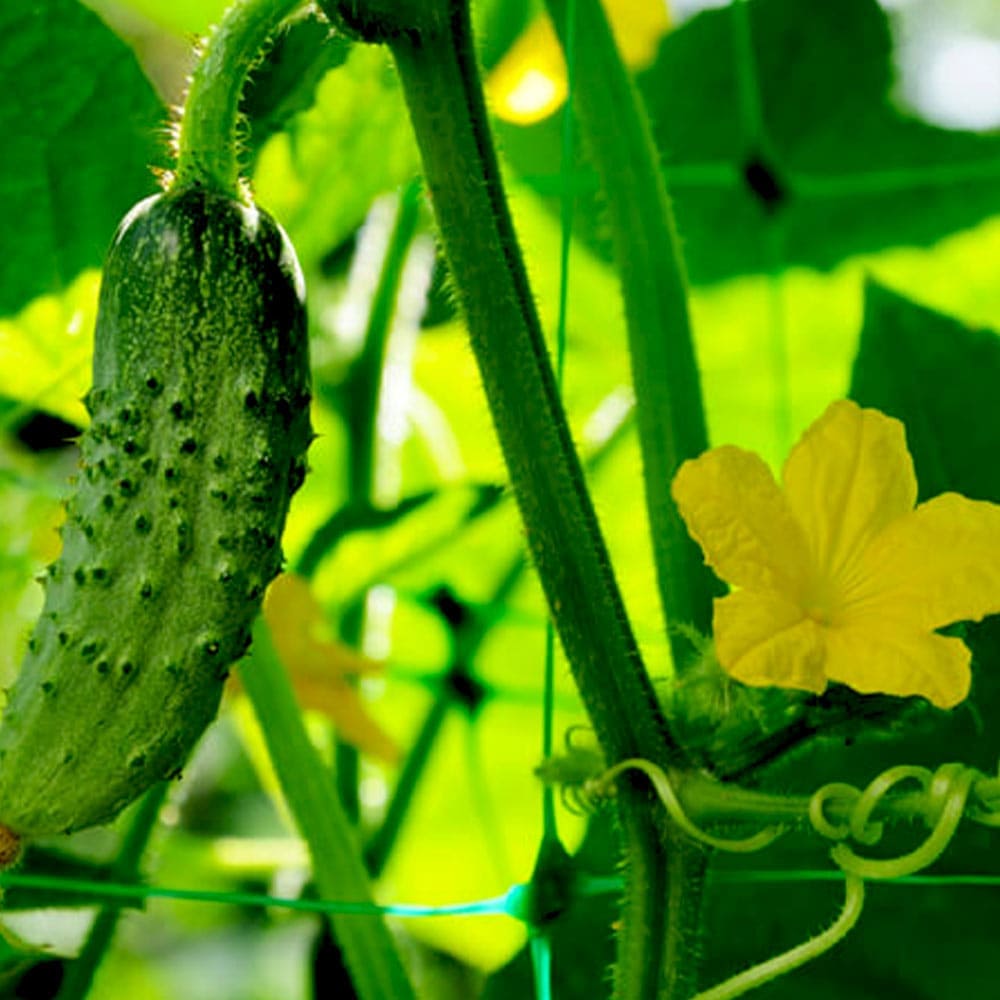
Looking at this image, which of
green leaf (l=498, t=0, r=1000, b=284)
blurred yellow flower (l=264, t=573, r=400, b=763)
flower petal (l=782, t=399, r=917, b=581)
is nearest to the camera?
flower petal (l=782, t=399, r=917, b=581)

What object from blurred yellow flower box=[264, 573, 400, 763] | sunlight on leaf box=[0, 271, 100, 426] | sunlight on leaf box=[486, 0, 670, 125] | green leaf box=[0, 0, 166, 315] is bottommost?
blurred yellow flower box=[264, 573, 400, 763]

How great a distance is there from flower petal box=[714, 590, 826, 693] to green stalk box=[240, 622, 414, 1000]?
24 centimetres

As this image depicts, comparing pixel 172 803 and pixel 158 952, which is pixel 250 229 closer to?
pixel 172 803

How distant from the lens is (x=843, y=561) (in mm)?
722

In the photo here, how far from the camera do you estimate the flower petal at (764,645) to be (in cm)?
69

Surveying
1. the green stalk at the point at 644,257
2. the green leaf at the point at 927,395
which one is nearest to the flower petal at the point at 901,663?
the green stalk at the point at 644,257

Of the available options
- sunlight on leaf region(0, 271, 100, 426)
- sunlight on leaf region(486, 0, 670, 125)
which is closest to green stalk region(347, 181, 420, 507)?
sunlight on leaf region(486, 0, 670, 125)

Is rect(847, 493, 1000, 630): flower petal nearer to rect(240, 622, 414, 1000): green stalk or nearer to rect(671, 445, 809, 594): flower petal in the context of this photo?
rect(671, 445, 809, 594): flower petal

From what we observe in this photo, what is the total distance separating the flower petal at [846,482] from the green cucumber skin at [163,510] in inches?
7.6

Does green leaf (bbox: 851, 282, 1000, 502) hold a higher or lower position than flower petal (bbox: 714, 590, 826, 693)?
higher

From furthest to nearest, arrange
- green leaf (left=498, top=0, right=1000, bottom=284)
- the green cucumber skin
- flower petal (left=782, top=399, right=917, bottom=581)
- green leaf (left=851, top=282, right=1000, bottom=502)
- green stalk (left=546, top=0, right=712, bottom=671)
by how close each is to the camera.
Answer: green leaf (left=498, top=0, right=1000, bottom=284) → green leaf (left=851, top=282, right=1000, bottom=502) → green stalk (left=546, top=0, right=712, bottom=671) → flower petal (left=782, top=399, right=917, bottom=581) → the green cucumber skin

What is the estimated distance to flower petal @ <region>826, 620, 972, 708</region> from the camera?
67cm

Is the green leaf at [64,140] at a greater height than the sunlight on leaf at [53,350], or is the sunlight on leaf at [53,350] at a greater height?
the green leaf at [64,140]

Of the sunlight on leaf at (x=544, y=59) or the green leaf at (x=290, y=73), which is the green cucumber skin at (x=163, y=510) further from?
the sunlight on leaf at (x=544, y=59)
